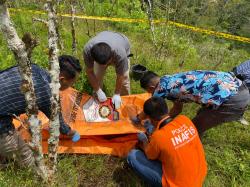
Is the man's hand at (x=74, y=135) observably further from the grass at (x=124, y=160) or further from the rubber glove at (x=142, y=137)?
the rubber glove at (x=142, y=137)

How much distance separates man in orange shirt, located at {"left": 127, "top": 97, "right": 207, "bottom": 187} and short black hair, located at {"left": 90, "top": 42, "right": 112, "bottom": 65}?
864mm

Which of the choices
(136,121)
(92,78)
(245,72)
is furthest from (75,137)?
(245,72)

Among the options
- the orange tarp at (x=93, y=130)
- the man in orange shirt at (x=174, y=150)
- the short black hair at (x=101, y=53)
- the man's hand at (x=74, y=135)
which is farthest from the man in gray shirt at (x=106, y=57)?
the man in orange shirt at (x=174, y=150)

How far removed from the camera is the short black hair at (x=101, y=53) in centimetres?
399

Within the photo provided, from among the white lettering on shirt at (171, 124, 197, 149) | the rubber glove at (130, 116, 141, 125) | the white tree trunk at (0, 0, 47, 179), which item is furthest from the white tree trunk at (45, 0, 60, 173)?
the rubber glove at (130, 116, 141, 125)

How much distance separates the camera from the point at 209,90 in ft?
12.4

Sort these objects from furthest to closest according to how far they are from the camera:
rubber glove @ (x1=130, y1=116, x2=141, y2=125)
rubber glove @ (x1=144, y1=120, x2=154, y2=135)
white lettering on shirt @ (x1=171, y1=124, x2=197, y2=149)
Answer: rubber glove @ (x1=130, y1=116, x2=141, y2=125) → rubber glove @ (x1=144, y1=120, x2=154, y2=135) → white lettering on shirt @ (x1=171, y1=124, x2=197, y2=149)

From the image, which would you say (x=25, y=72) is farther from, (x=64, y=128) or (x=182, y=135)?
(x=182, y=135)

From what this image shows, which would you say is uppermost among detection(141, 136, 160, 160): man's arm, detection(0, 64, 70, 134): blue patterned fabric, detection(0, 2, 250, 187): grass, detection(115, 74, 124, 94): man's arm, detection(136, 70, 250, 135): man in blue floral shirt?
detection(0, 64, 70, 134): blue patterned fabric

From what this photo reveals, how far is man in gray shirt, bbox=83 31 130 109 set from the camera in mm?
4035

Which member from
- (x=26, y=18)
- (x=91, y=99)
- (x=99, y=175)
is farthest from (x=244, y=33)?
(x=99, y=175)

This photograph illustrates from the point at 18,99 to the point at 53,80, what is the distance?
Result: 1.42 ft

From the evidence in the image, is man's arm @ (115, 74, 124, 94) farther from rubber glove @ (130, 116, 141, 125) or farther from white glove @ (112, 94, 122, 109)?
rubber glove @ (130, 116, 141, 125)

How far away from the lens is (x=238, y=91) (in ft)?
12.7
